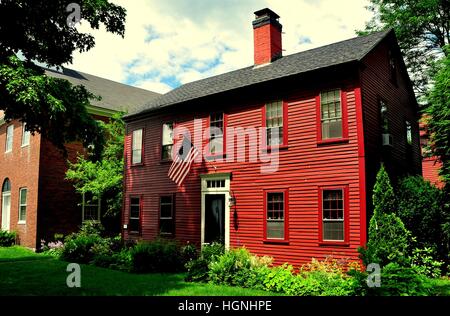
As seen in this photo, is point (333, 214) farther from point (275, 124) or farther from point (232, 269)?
point (275, 124)

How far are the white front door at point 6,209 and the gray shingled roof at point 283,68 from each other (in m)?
11.6

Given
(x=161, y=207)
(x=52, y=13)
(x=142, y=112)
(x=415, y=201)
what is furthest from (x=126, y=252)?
(x=415, y=201)

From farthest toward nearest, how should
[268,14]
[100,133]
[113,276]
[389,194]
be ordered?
[268,14]
[100,133]
[113,276]
[389,194]

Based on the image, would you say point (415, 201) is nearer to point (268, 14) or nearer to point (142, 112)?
point (268, 14)

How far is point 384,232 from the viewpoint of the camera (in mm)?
10836

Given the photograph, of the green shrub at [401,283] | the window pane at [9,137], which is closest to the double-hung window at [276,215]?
the green shrub at [401,283]

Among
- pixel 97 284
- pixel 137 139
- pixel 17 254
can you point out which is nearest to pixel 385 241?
pixel 97 284

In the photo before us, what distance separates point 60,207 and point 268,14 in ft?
50.1

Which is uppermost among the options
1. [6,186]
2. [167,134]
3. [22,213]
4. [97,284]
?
[167,134]

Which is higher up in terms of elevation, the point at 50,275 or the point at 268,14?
the point at 268,14

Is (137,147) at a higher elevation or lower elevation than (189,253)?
higher

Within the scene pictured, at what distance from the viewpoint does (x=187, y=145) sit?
16.8 m

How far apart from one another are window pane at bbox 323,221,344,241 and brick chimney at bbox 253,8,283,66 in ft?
26.5

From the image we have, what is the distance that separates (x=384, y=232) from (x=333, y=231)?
159cm
